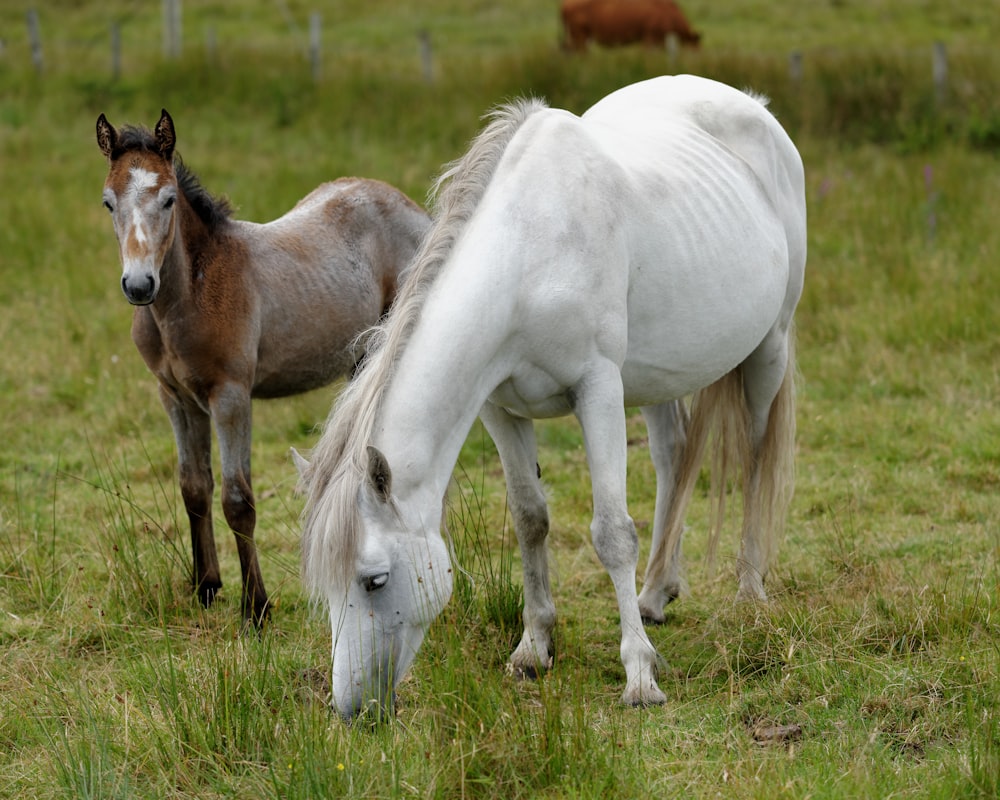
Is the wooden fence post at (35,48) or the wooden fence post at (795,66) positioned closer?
the wooden fence post at (795,66)

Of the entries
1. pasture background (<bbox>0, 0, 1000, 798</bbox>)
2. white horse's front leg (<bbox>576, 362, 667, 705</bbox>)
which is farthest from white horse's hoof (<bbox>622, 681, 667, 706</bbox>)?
pasture background (<bbox>0, 0, 1000, 798</bbox>)

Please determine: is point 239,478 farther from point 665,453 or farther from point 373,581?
point 665,453

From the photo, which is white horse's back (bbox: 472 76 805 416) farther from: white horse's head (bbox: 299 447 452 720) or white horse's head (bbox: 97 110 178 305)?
white horse's head (bbox: 97 110 178 305)

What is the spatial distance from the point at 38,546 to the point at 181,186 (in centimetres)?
164

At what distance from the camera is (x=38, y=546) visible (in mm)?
5027

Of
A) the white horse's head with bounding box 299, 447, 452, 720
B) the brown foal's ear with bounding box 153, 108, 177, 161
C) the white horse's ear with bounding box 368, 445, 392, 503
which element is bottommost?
the white horse's head with bounding box 299, 447, 452, 720

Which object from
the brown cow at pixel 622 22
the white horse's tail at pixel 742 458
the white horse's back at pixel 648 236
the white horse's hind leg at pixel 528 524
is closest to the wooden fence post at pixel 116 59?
the brown cow at pixel 622 22

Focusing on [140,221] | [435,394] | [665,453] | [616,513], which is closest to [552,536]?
[665,453]

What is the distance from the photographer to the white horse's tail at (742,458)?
4.86 meters

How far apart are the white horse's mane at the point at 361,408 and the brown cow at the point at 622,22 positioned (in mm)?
14091

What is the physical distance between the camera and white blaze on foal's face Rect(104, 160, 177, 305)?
162 inches

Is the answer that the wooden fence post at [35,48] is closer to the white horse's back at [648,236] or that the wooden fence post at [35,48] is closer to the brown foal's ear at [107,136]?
the brown foal's ear at [107,136]

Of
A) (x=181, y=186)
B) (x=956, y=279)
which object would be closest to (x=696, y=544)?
(x=181, y=186)

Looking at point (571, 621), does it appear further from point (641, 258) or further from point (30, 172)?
point (30, 172)
